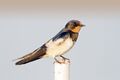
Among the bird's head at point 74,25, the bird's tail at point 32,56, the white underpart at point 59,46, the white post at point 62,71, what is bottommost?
the white post at point 62,71

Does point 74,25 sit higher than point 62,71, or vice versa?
point 74,25

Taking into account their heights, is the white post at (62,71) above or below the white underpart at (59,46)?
below

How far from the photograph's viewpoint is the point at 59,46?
866 millimetres

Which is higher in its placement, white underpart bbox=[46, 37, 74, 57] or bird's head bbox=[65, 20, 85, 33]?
bird's head bbox=[65, 20, 85, 33]

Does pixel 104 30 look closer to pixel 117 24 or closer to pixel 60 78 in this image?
pixel 117 24

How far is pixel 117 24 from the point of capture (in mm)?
1387

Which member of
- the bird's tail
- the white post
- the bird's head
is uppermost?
the bird's head

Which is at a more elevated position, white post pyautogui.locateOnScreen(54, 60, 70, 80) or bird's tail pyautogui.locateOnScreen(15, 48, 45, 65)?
bird's tail pyautogui.locateOnScreen(15, 48, 45, 65)

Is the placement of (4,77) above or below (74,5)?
below

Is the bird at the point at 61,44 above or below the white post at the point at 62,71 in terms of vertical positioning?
above

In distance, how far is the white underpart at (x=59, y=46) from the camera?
0.86 metres

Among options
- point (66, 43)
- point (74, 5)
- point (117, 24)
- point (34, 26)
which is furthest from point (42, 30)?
point (66, 43)

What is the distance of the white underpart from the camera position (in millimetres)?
865

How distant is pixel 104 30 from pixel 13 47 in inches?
13.5
